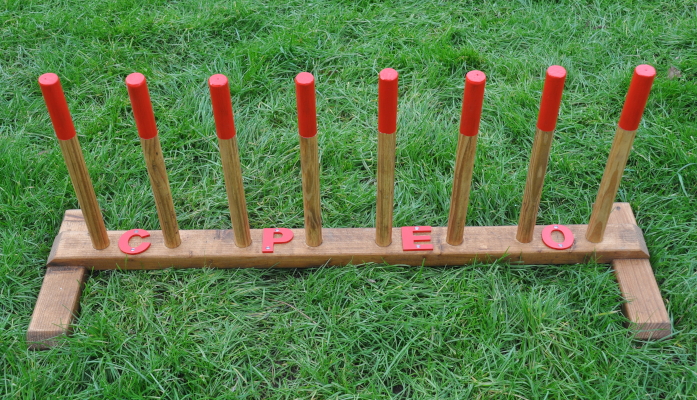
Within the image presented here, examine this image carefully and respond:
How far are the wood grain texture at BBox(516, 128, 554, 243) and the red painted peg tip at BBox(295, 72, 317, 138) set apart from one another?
30.6 inches

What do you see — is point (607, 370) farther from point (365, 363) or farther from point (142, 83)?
point (142, 83)

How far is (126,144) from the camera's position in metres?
3.18

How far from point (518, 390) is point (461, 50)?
2.06 m

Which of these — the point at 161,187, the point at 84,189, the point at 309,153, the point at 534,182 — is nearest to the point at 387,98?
the point at 309,153

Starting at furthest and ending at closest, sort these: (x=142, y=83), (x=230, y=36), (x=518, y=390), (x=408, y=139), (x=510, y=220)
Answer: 1. (x=230, y=36)
2. (x=408, y=139)
3. (x=510, y=220)
4. (x=518, y=390)
5. (x=142, y=83)

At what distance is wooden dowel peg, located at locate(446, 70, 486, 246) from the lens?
199cm

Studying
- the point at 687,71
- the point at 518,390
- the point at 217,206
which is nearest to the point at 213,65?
the point at 217,206

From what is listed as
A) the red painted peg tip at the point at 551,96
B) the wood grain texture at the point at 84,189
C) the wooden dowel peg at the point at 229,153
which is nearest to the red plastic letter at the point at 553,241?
the red painted peg tip at the point at 551,96

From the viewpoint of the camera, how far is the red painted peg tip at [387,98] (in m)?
1.96

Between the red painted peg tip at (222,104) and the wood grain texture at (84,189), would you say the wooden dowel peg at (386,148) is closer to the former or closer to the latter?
the red painted peg tip at (222,104)

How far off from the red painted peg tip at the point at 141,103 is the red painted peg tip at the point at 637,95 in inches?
61.3

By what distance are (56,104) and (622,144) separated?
6.30ft

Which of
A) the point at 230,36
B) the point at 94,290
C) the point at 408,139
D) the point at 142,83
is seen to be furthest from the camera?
the point at 230,36

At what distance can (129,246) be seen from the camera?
255cm
